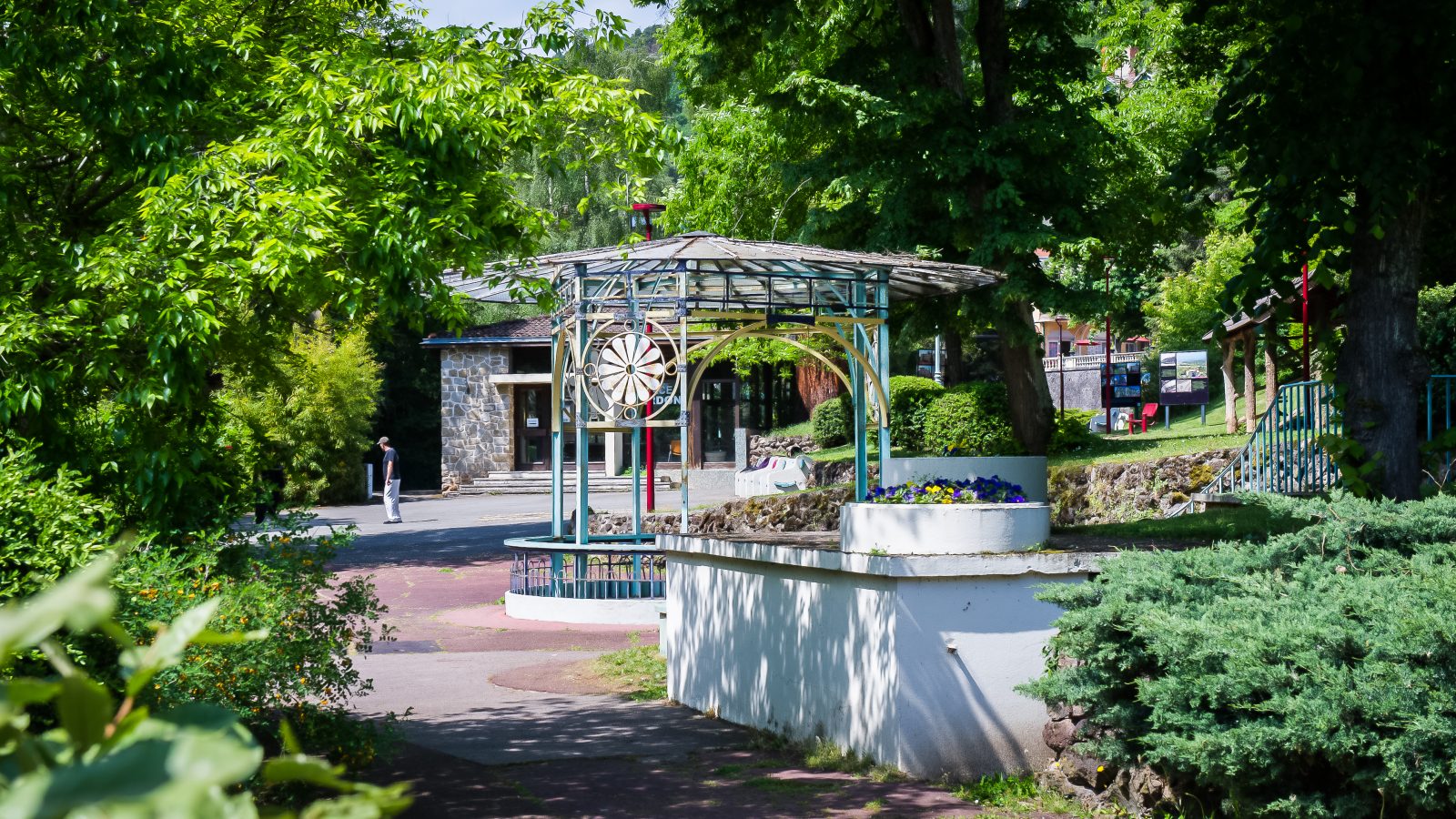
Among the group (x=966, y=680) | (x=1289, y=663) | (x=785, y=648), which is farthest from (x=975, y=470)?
(x=1289, y=663)

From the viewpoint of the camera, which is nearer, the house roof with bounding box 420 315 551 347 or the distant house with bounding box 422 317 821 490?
the house roof with bounding box 420 315 551 347

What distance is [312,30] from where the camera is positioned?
27.9ft

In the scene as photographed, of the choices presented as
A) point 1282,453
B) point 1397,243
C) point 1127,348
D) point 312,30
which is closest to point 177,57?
point 312,30

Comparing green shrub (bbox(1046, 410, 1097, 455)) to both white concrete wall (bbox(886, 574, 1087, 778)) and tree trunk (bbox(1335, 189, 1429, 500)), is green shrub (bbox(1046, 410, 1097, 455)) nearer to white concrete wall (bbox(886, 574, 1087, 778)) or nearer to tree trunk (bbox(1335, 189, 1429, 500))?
tree trunk (bbox(1335, 189, 1429, 500))

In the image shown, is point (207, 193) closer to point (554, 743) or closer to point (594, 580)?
point (554, 743)

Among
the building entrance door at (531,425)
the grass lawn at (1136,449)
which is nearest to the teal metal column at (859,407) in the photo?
the grass lawn at (1136,449)

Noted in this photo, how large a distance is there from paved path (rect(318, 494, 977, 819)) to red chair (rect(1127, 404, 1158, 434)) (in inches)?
971

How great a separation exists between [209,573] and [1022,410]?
48.5ft

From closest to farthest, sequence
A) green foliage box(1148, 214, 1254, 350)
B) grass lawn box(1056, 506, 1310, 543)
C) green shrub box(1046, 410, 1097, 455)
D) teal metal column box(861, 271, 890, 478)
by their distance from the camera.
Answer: grass lawn box(1056, 506, 1310, 543) → teal metal column box(861, 271, 890, 478) → green shrub box(1046, 410, 1097, 455) → green foliage box(1148, 214, 1254, 350)

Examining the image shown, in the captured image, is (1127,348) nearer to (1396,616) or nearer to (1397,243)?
(1397,243)

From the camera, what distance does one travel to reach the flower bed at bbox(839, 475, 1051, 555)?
7.56m

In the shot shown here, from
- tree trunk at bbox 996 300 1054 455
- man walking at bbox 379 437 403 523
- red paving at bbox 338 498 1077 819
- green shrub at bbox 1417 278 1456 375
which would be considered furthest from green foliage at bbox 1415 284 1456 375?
man walking at bbox 379 437 403 523

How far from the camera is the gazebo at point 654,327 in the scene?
1366cm

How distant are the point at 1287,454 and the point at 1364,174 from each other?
261 inches
